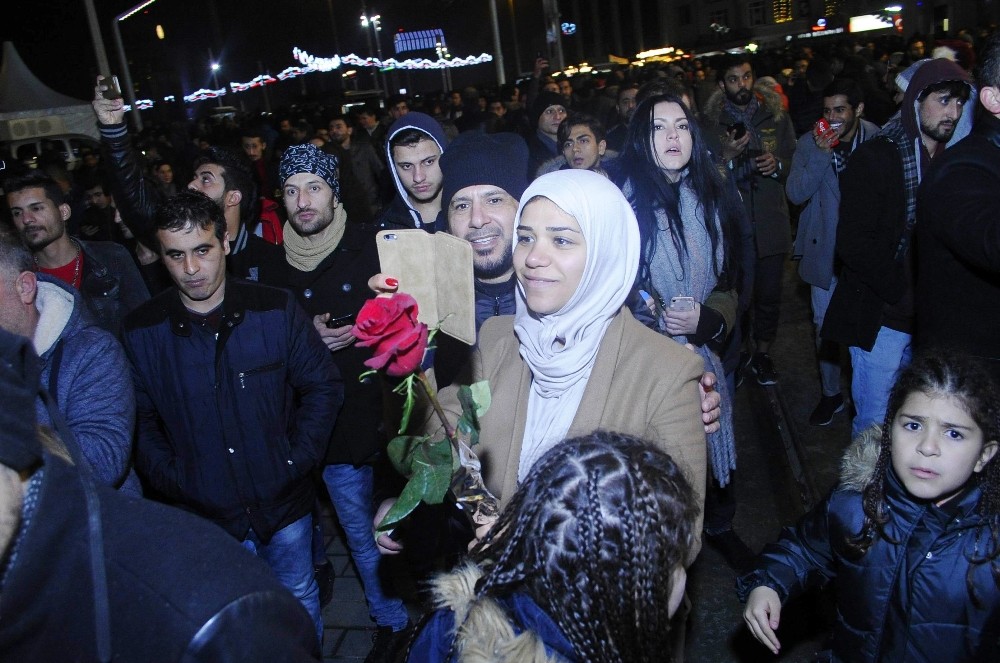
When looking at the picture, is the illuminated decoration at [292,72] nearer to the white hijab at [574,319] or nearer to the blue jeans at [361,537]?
the blue jeans at [361,537]

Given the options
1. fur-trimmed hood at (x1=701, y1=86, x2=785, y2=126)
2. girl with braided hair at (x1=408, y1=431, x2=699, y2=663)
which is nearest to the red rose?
girl with braided hair at (x1=408, y1=431, x2=699, y2=663)

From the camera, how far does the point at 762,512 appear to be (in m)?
4.47

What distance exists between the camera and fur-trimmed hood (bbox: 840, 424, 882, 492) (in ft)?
7.47

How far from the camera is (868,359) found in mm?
3867

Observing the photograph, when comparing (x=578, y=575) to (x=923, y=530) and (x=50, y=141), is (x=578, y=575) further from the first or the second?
(x=50, y=141)

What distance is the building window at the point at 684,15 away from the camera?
7156 cm

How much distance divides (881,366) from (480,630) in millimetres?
3222

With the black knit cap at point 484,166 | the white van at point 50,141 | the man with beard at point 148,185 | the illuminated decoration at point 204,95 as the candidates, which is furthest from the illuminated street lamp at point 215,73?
the black knit cap at point 484,166

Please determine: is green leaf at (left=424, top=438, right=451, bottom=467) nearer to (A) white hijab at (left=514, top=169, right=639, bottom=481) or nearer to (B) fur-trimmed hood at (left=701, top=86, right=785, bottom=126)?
(A) white hijab at (left=514, top=169, right=639, bottom=481)

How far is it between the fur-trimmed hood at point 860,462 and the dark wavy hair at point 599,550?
1108 millimetres

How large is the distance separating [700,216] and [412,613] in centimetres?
260

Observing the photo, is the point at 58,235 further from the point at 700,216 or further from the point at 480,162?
the point at 700,216

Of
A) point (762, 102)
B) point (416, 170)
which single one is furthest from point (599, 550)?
point (762, 102)

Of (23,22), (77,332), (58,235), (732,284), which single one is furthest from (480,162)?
(23,22)
